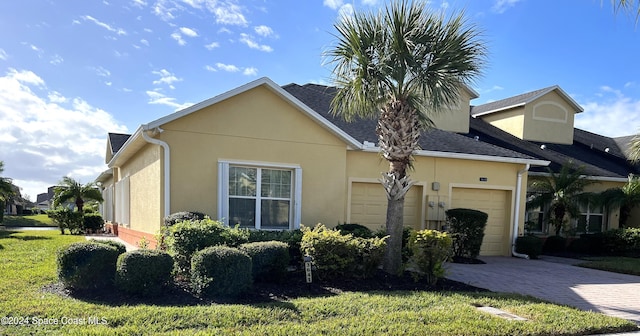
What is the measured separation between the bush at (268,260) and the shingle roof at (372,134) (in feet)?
17.4

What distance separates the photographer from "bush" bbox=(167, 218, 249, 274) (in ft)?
23.0

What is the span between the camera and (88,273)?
604cm

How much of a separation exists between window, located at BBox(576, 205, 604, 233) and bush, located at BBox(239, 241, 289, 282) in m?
14.5

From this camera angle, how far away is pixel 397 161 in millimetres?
8375

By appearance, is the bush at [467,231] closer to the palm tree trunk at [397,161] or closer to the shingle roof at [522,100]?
the palm tree trunk at [397,161]

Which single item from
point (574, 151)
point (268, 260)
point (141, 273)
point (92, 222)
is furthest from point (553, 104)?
point (92, 222)

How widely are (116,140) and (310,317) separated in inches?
619

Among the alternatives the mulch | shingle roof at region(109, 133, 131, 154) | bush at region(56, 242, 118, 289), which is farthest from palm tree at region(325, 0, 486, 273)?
shingle roof at region(109, 133, 131, 154)

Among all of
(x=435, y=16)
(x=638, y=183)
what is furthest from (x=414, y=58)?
(x=638, y=183)

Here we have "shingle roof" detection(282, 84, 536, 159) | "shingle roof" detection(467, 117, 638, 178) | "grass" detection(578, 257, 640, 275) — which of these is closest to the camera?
"grass" detection(578, 257, 640, 275)

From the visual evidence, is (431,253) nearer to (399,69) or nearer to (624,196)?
(399,69)

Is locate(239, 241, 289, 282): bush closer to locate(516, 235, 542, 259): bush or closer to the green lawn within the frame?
locate(516, 235, 542, 259): bush

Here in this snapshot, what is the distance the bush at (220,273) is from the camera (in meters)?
6.00

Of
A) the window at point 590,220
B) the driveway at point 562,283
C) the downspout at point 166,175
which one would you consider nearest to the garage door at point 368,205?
the driveway at point 562,283
